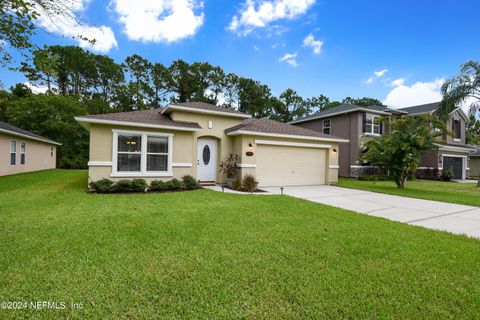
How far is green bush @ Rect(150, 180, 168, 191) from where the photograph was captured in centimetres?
923

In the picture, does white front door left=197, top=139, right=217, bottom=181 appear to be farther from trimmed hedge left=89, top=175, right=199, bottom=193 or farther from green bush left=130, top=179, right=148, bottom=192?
green bush left=130, top=179, right=148, bottom=192

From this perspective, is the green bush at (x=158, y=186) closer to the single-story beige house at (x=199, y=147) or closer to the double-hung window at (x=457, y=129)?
the single-story beige house at (x=199, y=147)

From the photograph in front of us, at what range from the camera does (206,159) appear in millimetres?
11516

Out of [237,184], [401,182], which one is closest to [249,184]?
[237,184]

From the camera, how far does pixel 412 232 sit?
4.70 m

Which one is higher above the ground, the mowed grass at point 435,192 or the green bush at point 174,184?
the green bush at point 174,184

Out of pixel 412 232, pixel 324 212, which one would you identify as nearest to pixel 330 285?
pixel 412 232

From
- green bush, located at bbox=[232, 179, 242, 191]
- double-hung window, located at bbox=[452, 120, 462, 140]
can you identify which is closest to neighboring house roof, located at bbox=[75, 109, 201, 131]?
green bush, located at bbox=[232, 179, 242, 191]

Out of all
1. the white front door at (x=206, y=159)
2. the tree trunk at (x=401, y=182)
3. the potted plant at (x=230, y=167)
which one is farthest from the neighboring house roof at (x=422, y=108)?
the white front door at (x=206, y=159)

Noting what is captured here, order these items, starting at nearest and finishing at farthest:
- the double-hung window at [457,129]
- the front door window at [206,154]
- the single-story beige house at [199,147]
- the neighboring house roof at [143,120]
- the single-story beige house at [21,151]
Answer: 1. the neighboring house roof at [143,120]
2. the single-story beige house at [199,147]
3. the front door window at [206,154]
4. the single-story beige house at [21,151]
5. the double-hung window at [457,129]

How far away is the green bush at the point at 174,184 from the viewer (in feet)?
31.2

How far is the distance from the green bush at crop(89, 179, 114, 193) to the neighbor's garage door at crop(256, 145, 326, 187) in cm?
640

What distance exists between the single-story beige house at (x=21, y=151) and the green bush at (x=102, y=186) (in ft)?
30.6

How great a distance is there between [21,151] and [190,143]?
1407cm
